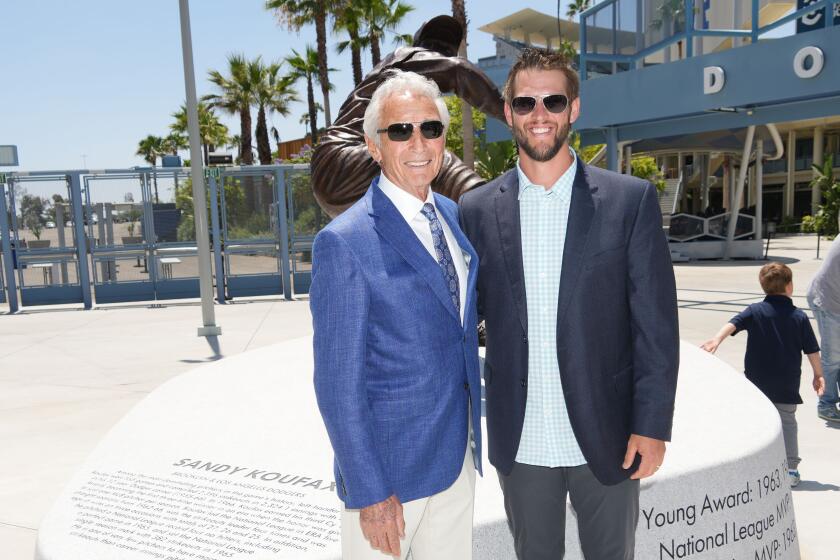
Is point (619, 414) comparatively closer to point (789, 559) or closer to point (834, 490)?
point (789, 559)

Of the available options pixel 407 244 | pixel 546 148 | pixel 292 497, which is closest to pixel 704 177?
pixel 292 497

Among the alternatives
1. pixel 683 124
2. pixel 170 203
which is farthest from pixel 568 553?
pixel 683 124

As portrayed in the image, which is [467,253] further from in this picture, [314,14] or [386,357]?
[314,14]

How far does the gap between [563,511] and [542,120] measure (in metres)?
1.18

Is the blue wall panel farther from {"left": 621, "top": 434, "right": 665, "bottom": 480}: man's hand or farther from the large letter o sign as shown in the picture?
{"left": 621, "top": 434, "right": 665, "bottom": 480}: man's hand

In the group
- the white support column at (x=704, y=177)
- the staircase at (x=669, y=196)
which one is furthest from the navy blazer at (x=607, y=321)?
the staircase at (x=669, y=196)

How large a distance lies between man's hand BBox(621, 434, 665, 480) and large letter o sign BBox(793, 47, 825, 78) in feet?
43.6

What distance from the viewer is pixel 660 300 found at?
6.31 feet

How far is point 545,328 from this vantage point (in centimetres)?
201

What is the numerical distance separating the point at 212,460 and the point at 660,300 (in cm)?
259

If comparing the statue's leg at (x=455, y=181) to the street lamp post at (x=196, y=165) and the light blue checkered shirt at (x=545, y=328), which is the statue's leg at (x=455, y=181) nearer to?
the light blue checkered shirt at (x=545, y=328)

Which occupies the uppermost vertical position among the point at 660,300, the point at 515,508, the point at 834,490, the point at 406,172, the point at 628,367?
the point at 406,172

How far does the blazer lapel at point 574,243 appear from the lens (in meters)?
1.94

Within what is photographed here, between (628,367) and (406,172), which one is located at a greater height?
(406,172)
